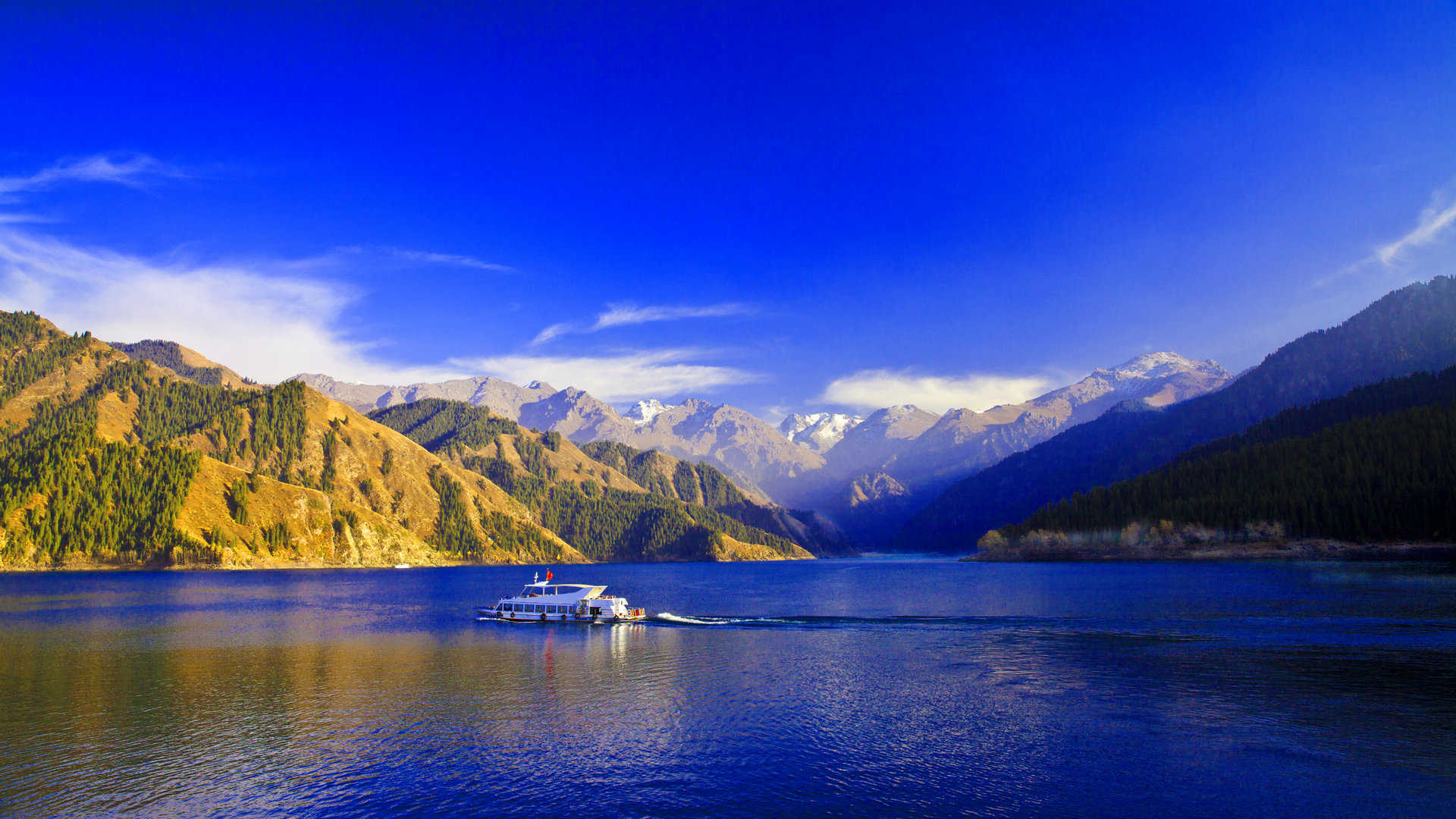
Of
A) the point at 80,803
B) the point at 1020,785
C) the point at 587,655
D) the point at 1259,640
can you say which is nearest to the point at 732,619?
the point at 587,655

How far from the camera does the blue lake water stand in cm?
3547

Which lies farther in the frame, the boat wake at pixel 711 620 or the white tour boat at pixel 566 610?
the white tour boat at pixel 566 610

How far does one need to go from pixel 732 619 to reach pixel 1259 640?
66310 millimetres

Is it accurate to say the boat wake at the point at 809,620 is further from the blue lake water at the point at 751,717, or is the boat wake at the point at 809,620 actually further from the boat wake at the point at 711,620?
the blue lake water at the point at 751,717

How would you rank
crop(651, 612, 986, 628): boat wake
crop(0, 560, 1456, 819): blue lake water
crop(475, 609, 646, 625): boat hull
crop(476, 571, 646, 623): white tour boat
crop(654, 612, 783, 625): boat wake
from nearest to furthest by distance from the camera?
crop(0, 560, 1456, 819): blue lake water, crop(651, 612, 986, 628): boat wake, crop(654, 612, 783, 625): boat wake, crop(475, 609, 646, 625): boat hull, crop(476, 571, 646, 623): white tour boat

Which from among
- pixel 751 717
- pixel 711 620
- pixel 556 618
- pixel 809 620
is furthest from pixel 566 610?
pixel 751 717

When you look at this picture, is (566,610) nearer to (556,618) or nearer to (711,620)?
(556,618)

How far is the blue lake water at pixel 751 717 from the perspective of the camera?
116 ft

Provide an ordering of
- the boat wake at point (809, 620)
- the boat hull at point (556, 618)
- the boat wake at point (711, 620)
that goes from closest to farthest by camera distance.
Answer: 1. the boat wake at point (809, 620)
2. the boat wake at point (711, 620)
3. the boat hull at point (556, 618)

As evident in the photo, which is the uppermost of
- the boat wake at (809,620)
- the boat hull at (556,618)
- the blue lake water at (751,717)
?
the blue lake water at (751,717)

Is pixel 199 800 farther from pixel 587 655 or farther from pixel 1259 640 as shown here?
pixel 1259 640

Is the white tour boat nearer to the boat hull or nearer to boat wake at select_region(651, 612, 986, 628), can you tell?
the boat hull

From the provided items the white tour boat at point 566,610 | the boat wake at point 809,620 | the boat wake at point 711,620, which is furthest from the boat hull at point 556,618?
the boat wake at point 711,620

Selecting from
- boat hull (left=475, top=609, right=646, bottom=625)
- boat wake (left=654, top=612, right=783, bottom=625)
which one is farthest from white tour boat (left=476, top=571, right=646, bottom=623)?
boat wake (left=654, top=612, right=783, bottom=625)
